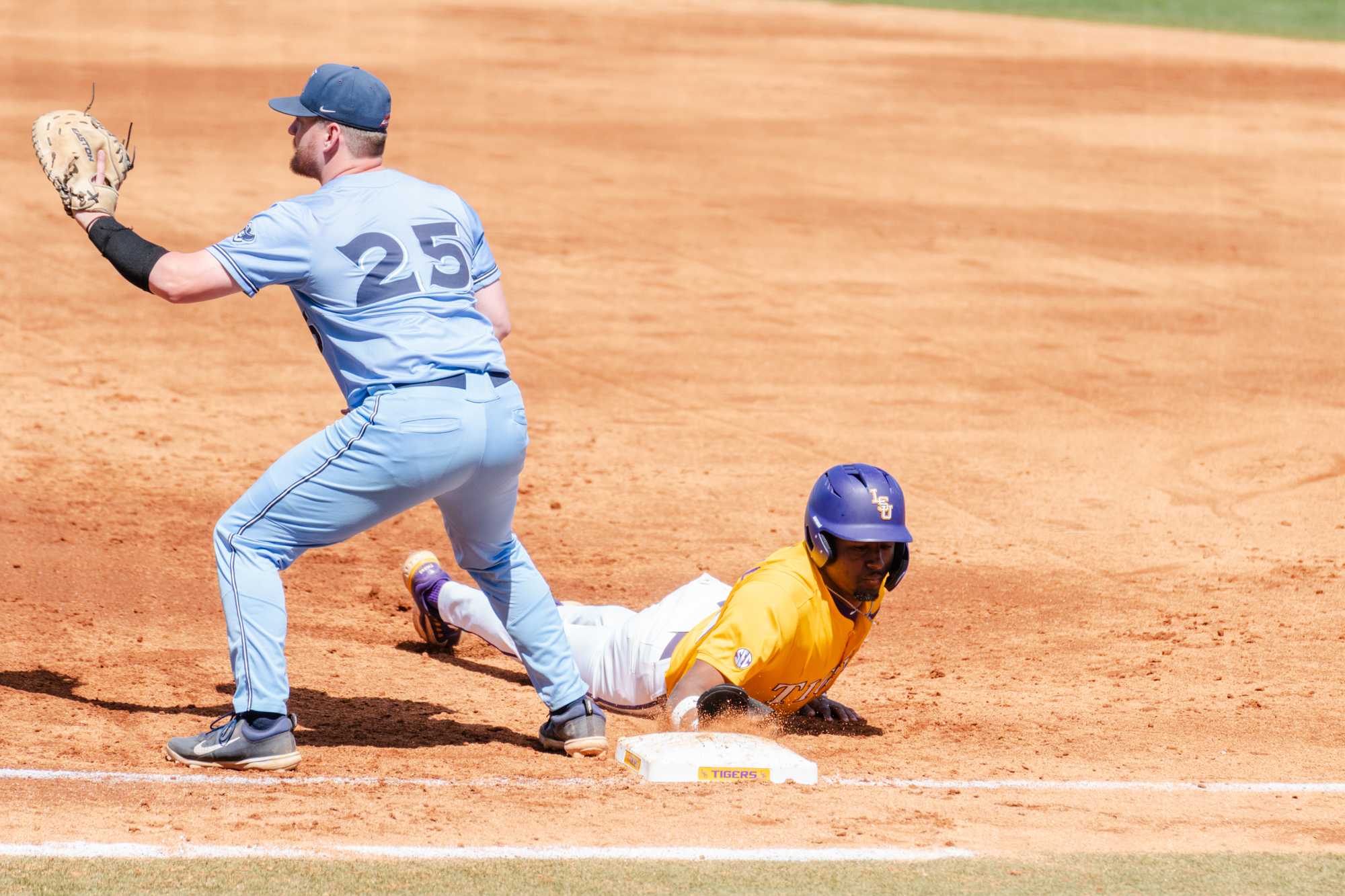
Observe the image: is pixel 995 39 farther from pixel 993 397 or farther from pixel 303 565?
pixel 303 565

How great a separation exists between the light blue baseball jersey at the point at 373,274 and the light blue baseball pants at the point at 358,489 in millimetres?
94

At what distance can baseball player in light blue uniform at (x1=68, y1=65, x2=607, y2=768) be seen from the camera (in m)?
5.11

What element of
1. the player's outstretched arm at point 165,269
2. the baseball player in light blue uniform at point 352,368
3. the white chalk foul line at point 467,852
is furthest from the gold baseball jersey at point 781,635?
the player's outstretched arm at point 165,269

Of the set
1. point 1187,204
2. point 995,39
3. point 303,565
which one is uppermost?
point 995,39

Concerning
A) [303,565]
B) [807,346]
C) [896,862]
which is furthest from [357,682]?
[807,346]

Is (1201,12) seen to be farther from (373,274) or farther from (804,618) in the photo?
(373,274)

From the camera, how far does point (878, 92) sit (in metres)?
25.1

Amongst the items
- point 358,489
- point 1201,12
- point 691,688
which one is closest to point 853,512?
point 691,688

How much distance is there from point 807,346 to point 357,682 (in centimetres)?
650

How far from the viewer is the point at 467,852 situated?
4.55m

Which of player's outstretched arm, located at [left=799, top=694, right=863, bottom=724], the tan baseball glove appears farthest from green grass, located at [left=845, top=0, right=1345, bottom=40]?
the tan baseball glove

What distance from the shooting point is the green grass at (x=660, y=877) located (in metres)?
4.30

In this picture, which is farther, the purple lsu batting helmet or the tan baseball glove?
the purple lsu batting helmet

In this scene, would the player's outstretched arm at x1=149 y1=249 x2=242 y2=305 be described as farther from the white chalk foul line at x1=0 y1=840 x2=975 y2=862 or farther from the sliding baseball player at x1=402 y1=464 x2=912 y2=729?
the sliding baseball player at x1=402 y1=464 x2=912 y2=729
